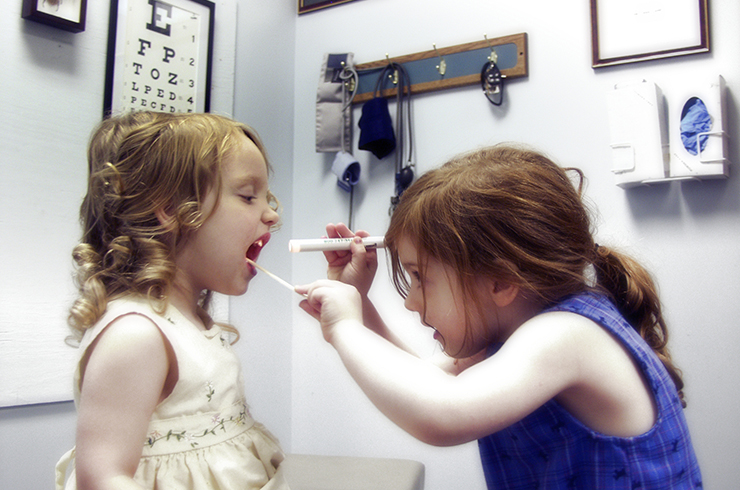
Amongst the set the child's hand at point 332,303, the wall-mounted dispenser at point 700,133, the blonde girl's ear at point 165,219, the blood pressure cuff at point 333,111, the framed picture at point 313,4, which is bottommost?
the child's hand at point 332,303

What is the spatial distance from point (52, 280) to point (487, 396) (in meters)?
1.09

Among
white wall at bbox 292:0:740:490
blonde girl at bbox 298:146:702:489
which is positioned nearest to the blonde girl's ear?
blonde girl at bbox 298:146:702:489

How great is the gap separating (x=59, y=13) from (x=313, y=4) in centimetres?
99

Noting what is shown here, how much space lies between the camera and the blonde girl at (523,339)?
1.92 ft

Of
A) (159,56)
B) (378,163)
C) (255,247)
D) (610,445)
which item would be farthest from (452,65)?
(610,445)

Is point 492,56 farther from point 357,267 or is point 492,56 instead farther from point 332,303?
point 332,303

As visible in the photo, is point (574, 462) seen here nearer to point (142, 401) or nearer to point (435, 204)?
point (435, 204)

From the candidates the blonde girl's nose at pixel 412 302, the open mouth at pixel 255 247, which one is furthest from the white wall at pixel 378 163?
the blonde girl's nose at pixel 412 302

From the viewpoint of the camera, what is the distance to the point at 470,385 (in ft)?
1.89

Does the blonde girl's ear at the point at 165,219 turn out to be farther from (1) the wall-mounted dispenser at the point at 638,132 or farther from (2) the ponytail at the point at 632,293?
(1) the wall-mounted dispenser at the point at 638,132

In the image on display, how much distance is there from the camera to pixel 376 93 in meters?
1.82

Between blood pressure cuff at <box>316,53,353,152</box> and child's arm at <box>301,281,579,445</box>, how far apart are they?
132 cm

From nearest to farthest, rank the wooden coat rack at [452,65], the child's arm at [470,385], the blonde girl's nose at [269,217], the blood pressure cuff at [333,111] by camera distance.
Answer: the child's arm at [470,385], the blonde girl's nose at [269,217], the wooden coat rack at [452,65], the blood pressure cuff at [333,111]

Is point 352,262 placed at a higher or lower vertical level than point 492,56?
lower
